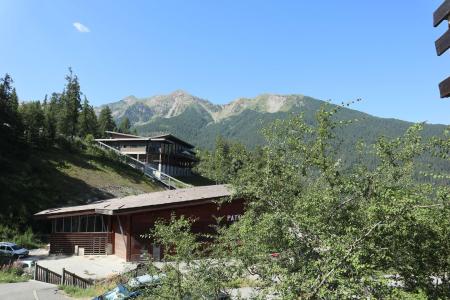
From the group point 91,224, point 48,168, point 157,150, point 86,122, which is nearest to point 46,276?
point 91,224

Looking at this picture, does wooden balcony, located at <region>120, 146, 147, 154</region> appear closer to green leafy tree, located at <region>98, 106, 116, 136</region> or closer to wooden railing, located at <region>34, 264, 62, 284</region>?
green leafy tree, located at <region>98, 106, 116, 136</region>

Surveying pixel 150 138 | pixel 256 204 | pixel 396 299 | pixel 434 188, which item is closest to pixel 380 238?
pixel 396 299

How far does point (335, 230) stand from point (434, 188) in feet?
6.90

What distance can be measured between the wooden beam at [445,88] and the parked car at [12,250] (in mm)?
32537

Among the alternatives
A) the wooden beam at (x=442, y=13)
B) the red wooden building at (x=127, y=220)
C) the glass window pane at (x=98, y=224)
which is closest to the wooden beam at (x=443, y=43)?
the wooden beam at (x=442, y=13)

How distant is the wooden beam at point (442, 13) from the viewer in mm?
3176

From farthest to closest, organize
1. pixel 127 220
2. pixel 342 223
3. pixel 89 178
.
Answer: pixel 89 178, pixel 127 220, pixel 342 223

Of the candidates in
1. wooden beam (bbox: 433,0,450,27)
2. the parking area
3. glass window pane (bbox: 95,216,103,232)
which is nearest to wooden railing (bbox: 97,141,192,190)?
glass window pane (bbox: 95,216,103,232)

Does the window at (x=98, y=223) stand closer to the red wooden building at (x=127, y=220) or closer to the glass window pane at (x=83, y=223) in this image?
the red wooden building at (x=127, y=220)

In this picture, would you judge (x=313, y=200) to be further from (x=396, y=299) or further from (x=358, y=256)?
(x=396, y=299)

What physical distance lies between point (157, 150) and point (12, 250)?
48330 mm

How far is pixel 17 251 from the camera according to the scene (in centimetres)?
3056

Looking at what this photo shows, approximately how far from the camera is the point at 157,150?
78.2 meters

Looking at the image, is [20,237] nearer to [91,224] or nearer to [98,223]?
[91,224]
